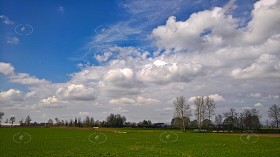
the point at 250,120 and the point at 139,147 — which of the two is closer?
the point at 139,147

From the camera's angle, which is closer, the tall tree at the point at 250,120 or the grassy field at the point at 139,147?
the grassy field at the point at 139,147

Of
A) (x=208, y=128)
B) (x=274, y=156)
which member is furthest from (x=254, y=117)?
(x=274, y=156)

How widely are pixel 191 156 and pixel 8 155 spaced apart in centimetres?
1898

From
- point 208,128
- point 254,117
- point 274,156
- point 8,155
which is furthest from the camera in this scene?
point 254,117

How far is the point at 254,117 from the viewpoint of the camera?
154500 millimetres

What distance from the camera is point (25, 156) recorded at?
103 feet

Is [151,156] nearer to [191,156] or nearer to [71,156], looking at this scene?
[191,156]

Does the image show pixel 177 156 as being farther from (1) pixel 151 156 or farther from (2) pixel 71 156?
(2) pixel 71 156

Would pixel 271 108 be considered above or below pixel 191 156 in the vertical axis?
above

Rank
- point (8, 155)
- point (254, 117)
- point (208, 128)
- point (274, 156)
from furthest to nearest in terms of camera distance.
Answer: point (254, 117), point (208, 128), point (8, 155), point (274, 156)

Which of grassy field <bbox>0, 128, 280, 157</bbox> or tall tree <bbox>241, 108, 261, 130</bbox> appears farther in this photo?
tall tree <bbox>241, 108, 261, 130</bbox>

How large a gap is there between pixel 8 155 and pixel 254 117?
142 m

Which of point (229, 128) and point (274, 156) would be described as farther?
point (229, 128)

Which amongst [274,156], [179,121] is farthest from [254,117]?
[274,156]
